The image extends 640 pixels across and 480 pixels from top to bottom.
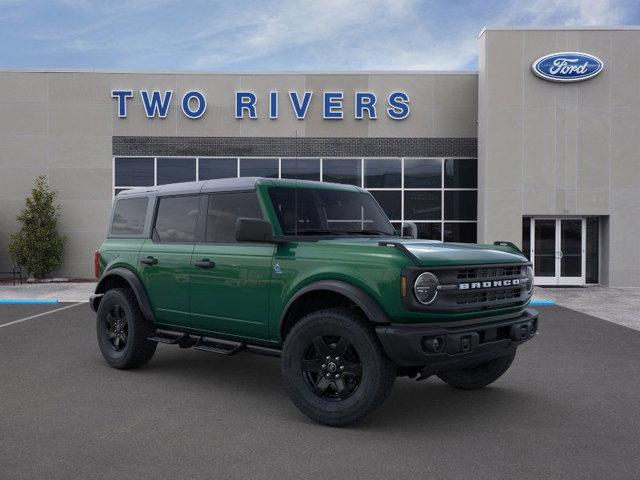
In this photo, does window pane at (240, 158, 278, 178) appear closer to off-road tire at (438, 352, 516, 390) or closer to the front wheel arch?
off-road tire at (438, 352, 516, 390)

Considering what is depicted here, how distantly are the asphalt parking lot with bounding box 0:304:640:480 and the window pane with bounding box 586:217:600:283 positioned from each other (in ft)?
41.1

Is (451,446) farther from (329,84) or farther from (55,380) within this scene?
(329,84)

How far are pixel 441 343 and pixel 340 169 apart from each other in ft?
51.2

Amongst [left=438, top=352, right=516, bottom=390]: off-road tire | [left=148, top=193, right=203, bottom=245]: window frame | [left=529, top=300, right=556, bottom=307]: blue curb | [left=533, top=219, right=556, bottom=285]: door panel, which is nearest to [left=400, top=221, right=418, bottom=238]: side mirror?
[left=438, top=352, right=516, bottom=390]: off-road tire

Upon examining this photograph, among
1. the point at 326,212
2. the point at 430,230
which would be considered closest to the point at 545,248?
the point at 430,230

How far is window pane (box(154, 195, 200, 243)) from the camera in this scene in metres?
6.08

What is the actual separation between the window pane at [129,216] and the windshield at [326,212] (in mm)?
1993

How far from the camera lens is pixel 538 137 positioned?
18.0 metres

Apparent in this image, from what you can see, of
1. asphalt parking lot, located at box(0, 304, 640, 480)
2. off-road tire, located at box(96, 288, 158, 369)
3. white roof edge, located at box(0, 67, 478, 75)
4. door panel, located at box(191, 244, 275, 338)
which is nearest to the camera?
asphalt parking lot, located at box(0, 304, 640, 480)

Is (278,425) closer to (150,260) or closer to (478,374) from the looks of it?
(478,374)

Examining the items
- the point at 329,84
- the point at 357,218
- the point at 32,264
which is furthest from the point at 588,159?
the point at 32,264

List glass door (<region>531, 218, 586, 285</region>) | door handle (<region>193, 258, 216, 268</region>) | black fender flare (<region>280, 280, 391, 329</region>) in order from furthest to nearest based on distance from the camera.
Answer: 1. glass door (<region>531, 218, 586, 285</region>)
2. door handle (<region>193, 258, 216, 268</region>)
3. black fender flare (<region>280, 280, 391, 329</region>)

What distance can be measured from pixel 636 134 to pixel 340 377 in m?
17.0

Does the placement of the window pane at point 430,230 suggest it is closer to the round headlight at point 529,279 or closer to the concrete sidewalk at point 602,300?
the concrete sidewalk at point 602,300
